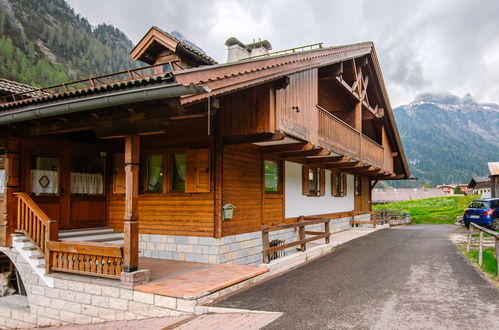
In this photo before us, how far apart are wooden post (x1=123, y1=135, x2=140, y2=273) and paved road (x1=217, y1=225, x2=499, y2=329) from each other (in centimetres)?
172

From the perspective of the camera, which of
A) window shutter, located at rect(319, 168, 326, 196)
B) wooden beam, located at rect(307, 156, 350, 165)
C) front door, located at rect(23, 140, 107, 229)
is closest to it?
front door, located at rect(23, 140, 107, 229)

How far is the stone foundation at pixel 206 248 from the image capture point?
8.95m

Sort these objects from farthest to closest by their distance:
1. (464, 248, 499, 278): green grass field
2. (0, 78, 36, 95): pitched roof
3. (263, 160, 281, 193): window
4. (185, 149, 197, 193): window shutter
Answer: (263, 160, 281, 193): window, (0, 78, 36, 95): pitched roof, (185, 149, 197, 193): window shutter, (464, 248, 499, 278): green grass field

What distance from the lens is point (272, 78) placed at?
320 inches

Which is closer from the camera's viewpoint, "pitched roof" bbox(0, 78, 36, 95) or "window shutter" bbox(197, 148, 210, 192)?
"window shutter" bbox(197, 148, 210, 192)

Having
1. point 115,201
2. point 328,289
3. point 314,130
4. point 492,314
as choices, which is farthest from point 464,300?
point 115,201

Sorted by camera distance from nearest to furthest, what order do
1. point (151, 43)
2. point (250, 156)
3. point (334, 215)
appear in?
point (250, 156), point (151, 43), point (334, 215)

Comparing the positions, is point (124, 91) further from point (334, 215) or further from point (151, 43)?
point (334, 215)

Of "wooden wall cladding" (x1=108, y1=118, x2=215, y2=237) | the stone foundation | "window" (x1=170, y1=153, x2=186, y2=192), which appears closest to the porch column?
"wooden wall cladding" (x1=108, y1=118, x2=215, y2=237)

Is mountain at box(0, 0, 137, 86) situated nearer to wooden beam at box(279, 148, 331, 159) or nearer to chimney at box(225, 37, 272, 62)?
chimney at box(225, 37, 272, 62)

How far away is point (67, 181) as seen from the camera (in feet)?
32.9

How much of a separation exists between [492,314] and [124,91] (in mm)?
6425

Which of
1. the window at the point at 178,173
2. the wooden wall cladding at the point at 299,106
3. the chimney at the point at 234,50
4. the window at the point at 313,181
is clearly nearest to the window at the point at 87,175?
the window at the point at 178,173

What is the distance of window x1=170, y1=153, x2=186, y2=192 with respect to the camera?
9609mm
